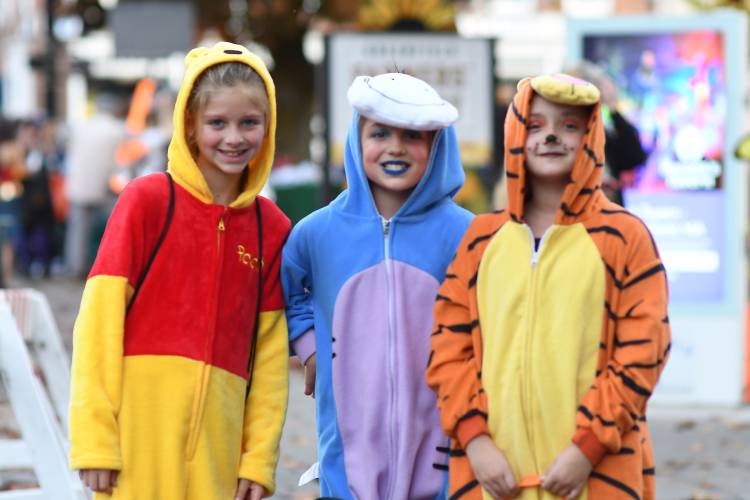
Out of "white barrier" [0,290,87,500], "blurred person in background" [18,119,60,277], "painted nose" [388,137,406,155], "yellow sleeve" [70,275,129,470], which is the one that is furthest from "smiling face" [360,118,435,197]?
"blurred person in background" [18,119,60,277]

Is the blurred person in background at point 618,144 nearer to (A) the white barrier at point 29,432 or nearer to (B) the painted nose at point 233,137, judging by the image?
(A) the white barrier at point 29,432

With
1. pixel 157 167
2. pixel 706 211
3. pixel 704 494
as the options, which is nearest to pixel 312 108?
pixel 157 167

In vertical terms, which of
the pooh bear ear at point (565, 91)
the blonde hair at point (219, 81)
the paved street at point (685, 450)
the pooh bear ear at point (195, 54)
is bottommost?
the paved street at point (685, 450)

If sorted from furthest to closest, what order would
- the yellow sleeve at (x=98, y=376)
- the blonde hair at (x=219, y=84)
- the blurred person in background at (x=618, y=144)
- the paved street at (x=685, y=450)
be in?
the paved street at (x=685, y=450), the blurred person in background at (x=618, y=144), the blonde hair at (x=219, y=84), the yellow sleeve at (x=98, y=376)

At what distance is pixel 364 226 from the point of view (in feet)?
13.1

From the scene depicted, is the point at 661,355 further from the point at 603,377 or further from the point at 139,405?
the point at 139,405

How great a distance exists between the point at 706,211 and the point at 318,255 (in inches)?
233

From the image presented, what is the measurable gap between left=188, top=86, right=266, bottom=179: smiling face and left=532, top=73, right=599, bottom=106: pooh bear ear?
80 cm

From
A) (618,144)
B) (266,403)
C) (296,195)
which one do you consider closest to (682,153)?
(618,144)

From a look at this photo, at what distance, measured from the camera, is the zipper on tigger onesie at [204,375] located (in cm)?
383

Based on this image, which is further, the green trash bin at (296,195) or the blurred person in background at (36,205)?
the blurred person in background at (36,205)

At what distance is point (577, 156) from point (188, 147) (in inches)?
40.9

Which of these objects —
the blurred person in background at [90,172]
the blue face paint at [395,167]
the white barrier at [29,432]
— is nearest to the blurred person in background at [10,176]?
the blurred person in background at [90,172]

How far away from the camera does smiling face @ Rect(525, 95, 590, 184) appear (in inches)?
141
